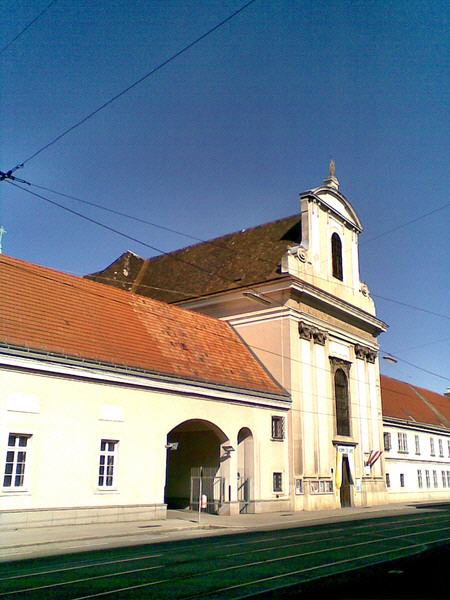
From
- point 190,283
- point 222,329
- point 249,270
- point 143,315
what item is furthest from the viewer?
point 190,283

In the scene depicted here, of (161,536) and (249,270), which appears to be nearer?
(161,536)

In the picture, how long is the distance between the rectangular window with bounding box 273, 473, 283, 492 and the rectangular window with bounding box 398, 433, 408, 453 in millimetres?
18800

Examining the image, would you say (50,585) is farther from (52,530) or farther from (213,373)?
(213,373)

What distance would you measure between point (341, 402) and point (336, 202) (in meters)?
12.5

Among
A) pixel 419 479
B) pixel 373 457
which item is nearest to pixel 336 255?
pixel 373 457

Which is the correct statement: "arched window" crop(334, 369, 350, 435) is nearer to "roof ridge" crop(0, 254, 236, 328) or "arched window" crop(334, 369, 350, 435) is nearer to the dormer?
the dormer

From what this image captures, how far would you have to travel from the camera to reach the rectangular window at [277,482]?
92.2 feet

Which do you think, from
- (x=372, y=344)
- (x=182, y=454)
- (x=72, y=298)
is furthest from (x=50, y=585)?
(x=372, y=344)

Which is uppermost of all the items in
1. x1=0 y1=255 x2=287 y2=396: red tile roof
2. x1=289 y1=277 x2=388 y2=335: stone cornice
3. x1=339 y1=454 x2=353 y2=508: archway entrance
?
x1=289 y1=277 x2=388 y2=335: stone cornice

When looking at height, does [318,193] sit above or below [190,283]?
above

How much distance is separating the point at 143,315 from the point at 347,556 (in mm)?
15383

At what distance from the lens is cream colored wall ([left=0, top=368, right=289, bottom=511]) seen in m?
17.7

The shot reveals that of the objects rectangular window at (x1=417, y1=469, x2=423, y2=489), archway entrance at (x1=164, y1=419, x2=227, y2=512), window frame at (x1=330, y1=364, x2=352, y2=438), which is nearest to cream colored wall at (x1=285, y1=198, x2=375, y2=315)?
window frame at (x1=330, y1=364, x2=352, y2=438)

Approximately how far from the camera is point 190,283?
1439 inches
